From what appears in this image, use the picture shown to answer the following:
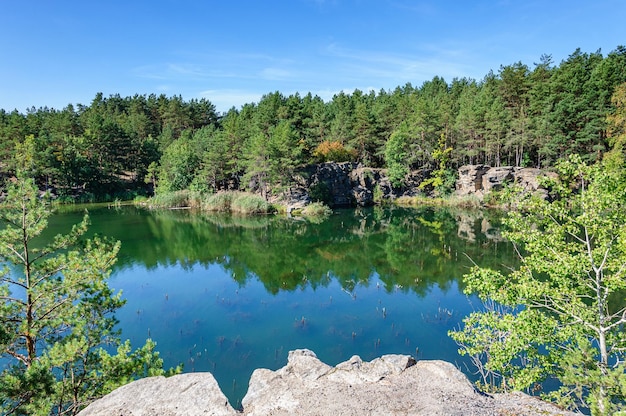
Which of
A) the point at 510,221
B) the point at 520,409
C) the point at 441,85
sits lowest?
the point at 520,409

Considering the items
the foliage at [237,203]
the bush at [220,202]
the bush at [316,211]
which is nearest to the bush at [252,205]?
the foliage at [237,203]

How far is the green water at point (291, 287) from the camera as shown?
15.6 m

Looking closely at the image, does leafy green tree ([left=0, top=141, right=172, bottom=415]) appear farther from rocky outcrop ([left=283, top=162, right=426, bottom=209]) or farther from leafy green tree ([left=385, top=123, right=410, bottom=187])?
leafy green tree ([left=385, top=123, right=410, bottom=187])

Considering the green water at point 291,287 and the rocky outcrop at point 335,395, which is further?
the green water at point 291,287

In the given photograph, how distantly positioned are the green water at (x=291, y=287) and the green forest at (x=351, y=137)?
16.2m

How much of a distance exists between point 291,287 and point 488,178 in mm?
41461

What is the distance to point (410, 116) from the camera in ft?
206

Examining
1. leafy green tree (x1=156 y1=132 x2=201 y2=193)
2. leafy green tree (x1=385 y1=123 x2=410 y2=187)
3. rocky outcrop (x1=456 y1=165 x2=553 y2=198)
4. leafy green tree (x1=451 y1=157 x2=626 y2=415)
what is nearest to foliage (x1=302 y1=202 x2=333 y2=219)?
leafy green tree (x1=385 y1=123 x2=410 y2=187)

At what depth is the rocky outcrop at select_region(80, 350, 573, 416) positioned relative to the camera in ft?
22.2

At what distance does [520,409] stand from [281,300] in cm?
1570

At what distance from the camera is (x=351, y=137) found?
214ft

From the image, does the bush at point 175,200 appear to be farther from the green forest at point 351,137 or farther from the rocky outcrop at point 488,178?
the rocky outcrop at point 488,178

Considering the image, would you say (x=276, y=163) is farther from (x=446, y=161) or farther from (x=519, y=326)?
(x=519, y=326)

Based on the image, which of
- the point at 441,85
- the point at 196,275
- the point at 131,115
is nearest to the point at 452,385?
the point at 196,275
